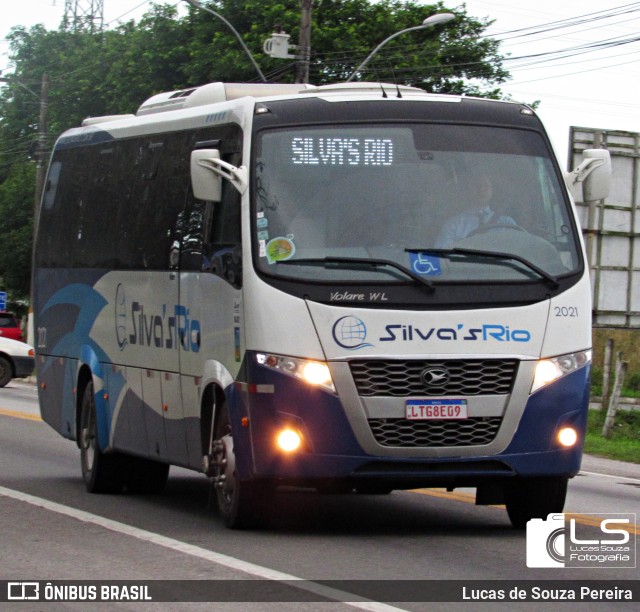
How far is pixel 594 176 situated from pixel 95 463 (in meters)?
5.04

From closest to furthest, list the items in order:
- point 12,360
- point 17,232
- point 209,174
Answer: point 209,174
point 12,360
point 17,232

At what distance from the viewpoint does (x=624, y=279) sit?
103 ft

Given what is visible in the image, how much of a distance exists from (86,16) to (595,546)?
74.6 m

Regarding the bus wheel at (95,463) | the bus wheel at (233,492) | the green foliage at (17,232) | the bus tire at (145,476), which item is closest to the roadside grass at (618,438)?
the bus tire at (145,476)

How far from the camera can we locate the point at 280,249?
33.5 feet

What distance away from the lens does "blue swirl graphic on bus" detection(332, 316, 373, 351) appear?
390 inches

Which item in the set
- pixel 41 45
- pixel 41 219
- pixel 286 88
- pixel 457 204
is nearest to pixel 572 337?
pixel 457 204

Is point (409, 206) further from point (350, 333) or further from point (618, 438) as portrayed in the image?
point (618, 438)

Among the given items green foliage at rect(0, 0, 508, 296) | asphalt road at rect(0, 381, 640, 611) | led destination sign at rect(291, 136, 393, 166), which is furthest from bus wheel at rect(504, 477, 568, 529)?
green foliage at rect(0, 0, 508, 296)

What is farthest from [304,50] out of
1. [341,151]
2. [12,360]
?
[341,151]

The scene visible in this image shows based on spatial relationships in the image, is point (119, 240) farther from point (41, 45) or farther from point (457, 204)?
point (41, 45)

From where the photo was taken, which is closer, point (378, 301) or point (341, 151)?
point (378, 301)

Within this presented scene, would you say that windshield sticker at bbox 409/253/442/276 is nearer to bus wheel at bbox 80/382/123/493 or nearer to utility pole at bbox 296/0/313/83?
bus wheel at bbox 80/382/123/493

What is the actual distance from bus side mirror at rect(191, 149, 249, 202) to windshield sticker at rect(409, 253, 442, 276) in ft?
4.10
